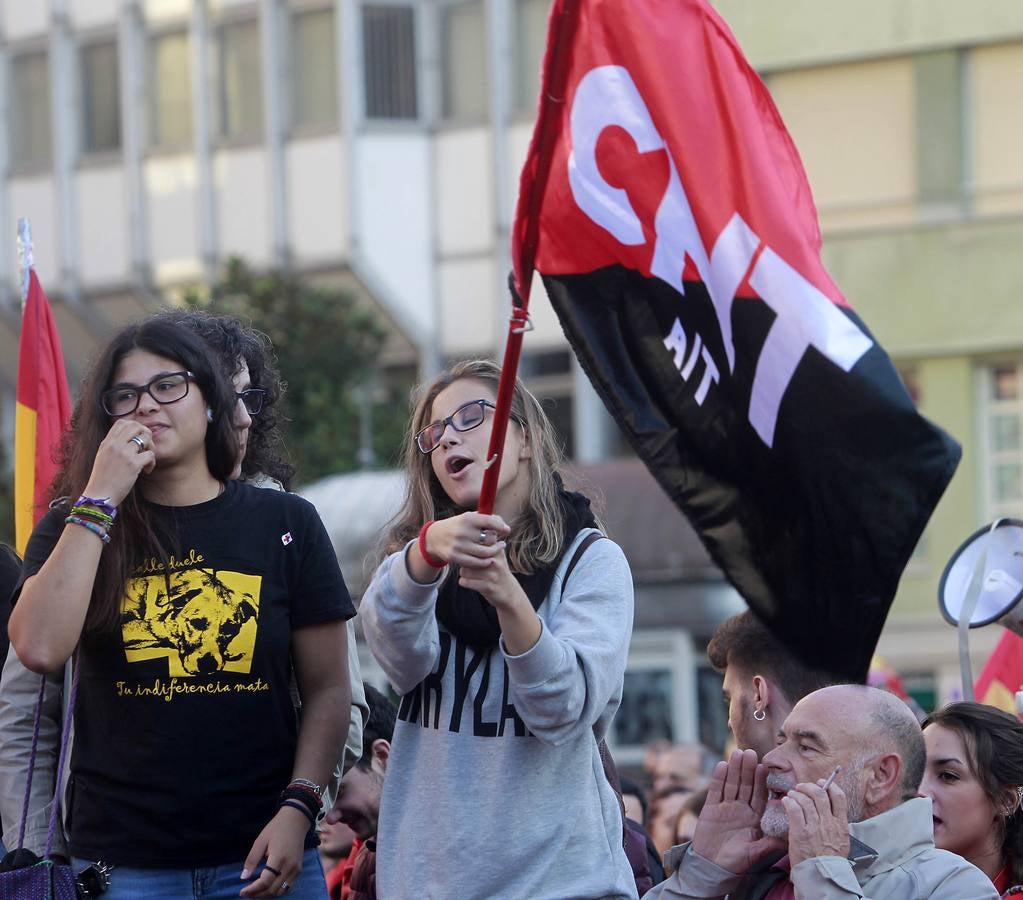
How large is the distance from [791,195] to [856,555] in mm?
812

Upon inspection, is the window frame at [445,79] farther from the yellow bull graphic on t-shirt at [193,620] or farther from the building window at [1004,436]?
the yellow bull graphic on t-shirt at [193,620]

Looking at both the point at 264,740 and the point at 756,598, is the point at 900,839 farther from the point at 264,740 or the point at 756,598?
the point at 264,740

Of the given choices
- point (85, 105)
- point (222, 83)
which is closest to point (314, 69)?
point (222, 83)

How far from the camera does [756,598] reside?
4.42 metres

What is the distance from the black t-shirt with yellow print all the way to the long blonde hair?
37 cm

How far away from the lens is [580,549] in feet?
14.4

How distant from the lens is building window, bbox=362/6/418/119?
78.6 ft

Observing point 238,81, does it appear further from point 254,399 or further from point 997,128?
point 254,399

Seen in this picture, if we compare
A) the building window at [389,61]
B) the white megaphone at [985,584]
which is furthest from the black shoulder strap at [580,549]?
the building window at [389,61]

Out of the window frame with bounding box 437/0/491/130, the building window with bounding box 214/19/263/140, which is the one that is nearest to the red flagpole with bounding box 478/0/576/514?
the window frame with bounding box 437/0/491/130

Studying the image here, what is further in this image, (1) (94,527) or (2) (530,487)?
(2) (530,487)

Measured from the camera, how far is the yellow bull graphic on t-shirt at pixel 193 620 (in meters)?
4.15

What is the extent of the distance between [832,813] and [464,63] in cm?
2039

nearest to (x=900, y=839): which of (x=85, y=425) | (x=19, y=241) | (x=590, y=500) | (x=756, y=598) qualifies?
(x=756, y=598)
